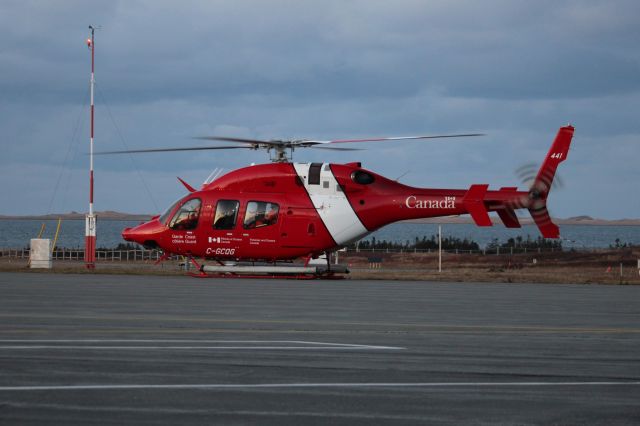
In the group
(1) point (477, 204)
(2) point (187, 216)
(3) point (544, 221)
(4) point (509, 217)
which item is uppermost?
(1) point (477, 204)

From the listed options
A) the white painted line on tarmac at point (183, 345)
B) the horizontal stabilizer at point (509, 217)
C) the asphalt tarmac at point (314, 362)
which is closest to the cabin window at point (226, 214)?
the horizontal stabilizer at point (509, 217)

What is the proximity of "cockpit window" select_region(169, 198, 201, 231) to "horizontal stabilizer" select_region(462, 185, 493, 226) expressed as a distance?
9243 mm

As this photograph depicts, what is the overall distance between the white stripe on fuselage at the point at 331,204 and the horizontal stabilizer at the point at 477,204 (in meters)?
3.78

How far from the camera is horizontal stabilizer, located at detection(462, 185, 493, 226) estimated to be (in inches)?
1116

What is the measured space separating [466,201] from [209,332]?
17.4 metres

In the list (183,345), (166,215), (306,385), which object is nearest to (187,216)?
(166,215)

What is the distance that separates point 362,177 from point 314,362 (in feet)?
66.8

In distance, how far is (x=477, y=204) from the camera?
2844cm

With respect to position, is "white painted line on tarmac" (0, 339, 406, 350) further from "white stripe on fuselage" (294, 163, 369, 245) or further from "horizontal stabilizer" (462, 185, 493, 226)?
"white stripe on fuselage" (294, 163, 369, 245)

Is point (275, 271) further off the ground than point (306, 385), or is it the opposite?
point (275, 271)

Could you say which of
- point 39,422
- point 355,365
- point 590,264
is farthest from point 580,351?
point 590,264

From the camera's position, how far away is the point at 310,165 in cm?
3017

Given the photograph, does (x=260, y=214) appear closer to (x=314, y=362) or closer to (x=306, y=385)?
(x=314, y=362)

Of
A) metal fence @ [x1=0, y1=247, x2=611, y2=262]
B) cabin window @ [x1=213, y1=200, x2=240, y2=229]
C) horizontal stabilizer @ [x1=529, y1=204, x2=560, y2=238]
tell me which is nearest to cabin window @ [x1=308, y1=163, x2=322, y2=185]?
Result: cabin window @ [x1=213, y1=200, x2=240, y2=229]
